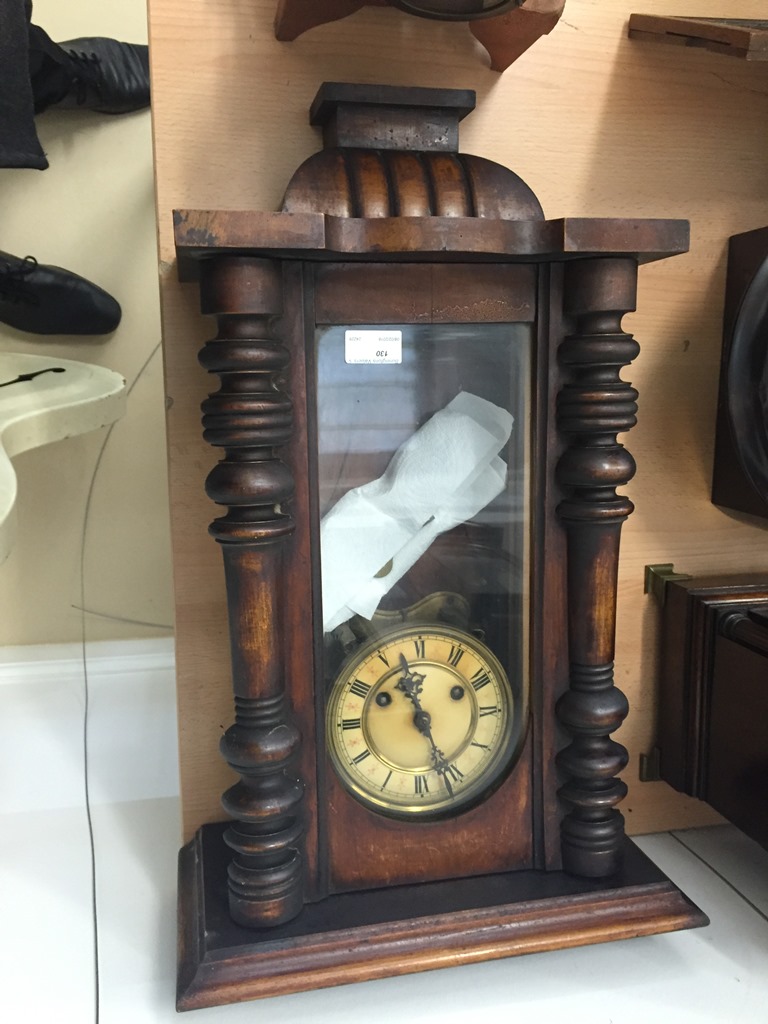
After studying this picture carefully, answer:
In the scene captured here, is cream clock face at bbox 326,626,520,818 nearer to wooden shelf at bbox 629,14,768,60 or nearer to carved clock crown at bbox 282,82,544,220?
carved clock crown at bbox 282,82,544,220

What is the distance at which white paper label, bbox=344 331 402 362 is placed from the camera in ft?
2.28

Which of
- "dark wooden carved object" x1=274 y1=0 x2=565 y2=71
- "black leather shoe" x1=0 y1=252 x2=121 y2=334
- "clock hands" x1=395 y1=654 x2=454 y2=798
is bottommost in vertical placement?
"clock hands" x1=395 y1=654 x2=454 y2=798

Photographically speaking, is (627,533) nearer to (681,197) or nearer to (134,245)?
(681,197)

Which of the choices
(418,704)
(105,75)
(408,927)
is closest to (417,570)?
(418,704)

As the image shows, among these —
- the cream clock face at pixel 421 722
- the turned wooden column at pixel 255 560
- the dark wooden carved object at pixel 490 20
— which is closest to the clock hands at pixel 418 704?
the cream clock face at pixel 421 722

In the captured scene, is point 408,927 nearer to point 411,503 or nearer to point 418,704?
point 418,704

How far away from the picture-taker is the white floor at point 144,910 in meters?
0.70

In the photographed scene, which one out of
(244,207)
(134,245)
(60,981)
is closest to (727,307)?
(244,207)

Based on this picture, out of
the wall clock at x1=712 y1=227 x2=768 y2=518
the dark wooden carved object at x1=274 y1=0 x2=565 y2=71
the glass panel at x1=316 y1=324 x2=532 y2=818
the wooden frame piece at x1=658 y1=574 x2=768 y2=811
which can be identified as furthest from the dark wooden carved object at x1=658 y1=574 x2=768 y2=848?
the dark wooden carved object at x1=274 y1=0 x2=565 y2=71

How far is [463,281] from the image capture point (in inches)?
27.4

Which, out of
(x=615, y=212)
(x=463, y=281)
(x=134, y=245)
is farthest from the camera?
(x=134, y=245)

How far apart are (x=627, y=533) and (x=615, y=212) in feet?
1.10

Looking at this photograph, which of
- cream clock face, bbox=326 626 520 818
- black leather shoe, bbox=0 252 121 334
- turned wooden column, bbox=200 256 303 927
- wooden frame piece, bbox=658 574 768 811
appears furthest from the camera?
black leather shoe, bbox=0 252 121 334

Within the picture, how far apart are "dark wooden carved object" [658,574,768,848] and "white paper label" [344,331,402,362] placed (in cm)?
42
